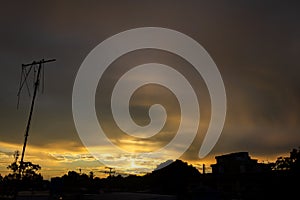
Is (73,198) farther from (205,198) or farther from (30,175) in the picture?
(30,175)

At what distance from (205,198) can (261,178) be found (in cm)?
1610

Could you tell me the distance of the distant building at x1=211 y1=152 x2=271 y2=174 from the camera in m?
76.9

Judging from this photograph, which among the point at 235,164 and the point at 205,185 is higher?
the point at 235,164

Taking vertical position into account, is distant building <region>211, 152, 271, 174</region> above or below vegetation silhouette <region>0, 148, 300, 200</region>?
above

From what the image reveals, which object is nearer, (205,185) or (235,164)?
(205,185)

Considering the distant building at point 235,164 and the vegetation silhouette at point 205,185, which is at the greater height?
the distant building at point 235,164

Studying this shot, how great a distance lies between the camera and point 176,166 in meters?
69.4

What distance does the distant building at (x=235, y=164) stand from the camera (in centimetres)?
7688

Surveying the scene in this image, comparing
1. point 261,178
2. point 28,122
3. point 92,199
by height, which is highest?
point 28,122

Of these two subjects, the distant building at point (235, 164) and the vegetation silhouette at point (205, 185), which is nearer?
the vegetation silhouette at point (205, 185)

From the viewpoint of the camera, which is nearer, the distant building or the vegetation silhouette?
the vegetation silhouette

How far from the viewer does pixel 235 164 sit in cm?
7962

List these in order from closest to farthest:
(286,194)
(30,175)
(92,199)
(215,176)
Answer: (92,199), (286,194), (215,176), (30,175)

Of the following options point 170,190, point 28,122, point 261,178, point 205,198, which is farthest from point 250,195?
point 28,122
